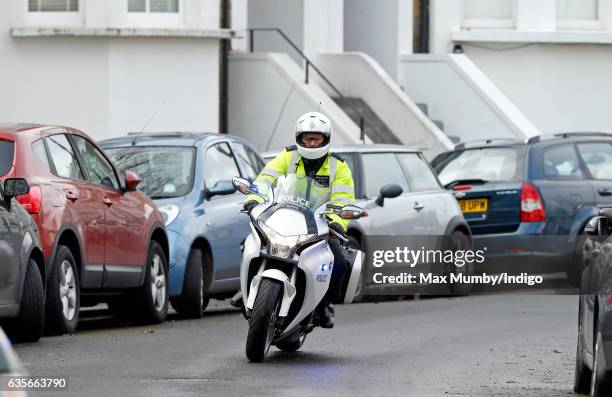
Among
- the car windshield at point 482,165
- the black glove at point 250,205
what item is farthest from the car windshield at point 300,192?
the car windshield at point 482,165

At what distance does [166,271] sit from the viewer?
1559 cm

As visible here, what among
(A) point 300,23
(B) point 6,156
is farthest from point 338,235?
(A) point 300,23

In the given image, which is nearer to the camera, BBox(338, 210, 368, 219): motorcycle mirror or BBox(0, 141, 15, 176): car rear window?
BBox(338, 210, 368, 219): motorcycle mirror

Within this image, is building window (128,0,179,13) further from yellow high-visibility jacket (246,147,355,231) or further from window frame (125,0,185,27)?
yellow high-visibility jacket (246,147,355,231)

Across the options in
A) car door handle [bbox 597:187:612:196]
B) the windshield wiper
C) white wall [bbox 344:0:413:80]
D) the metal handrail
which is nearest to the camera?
car door handle [bbox 597:187:612:196]

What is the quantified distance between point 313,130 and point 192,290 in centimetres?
421

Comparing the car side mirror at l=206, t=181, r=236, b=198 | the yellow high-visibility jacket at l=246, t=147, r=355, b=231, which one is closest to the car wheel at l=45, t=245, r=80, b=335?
the yellow high-visibility jacket at l=246, t=147, r=355, b=231

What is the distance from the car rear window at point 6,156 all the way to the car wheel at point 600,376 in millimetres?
5605

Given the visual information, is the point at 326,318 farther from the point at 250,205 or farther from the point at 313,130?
the point at 313,130

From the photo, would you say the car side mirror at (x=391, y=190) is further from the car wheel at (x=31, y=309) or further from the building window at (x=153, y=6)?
the building window at (x=153, y=6)

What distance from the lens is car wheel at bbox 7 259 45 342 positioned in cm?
1221

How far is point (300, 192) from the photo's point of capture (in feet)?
39.7

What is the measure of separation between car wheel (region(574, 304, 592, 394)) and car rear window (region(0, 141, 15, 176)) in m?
4.83

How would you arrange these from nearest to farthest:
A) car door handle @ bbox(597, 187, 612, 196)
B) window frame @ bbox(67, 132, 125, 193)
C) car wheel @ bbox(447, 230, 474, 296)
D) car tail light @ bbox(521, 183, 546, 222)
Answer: window frame @ bbox(67, 132, 125, 193)
car wheel @ bbox(447, 230, 474, 296)
car tail light @ bbox(521, 183, 546, 222)
car door handle @ bbox(597, 187, 612, 196)
